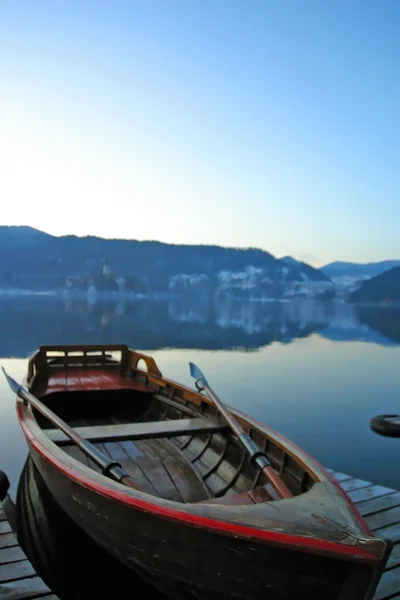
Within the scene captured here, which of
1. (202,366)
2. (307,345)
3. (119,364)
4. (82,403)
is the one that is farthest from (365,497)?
(307,345)

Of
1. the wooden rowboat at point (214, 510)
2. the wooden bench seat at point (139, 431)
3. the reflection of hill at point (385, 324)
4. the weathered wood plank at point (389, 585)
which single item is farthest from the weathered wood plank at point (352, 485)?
the reflection of hill at point (385, 324)

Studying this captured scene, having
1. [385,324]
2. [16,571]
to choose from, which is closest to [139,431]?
[16,571]

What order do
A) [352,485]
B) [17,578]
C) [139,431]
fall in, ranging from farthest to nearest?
1. [352,485]
2. [139,431]
3. [17,578]

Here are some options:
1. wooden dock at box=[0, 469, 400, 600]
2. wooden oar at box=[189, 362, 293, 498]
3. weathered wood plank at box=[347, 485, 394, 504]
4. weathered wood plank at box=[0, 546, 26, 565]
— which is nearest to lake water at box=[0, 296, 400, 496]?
weathered wood plank at box=[347, 485, 394, 504]

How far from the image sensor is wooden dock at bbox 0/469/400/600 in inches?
188

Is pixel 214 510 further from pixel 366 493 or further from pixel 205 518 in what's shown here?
pixel 366 493

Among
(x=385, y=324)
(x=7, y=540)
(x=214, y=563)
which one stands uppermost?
(x=214, y=563)

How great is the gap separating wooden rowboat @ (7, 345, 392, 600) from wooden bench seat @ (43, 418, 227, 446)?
0.01 meters

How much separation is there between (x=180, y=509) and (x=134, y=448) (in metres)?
4.66

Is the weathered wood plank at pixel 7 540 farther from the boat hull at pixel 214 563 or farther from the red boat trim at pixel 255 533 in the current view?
the red boat trim at pixel 255 533

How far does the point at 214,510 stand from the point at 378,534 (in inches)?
126

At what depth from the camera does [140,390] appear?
33.4ft

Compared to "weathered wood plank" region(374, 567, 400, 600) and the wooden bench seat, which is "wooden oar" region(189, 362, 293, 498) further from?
"weathered wood plank" region(374, 567, 400, 600)

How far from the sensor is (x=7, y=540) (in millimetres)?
5738
